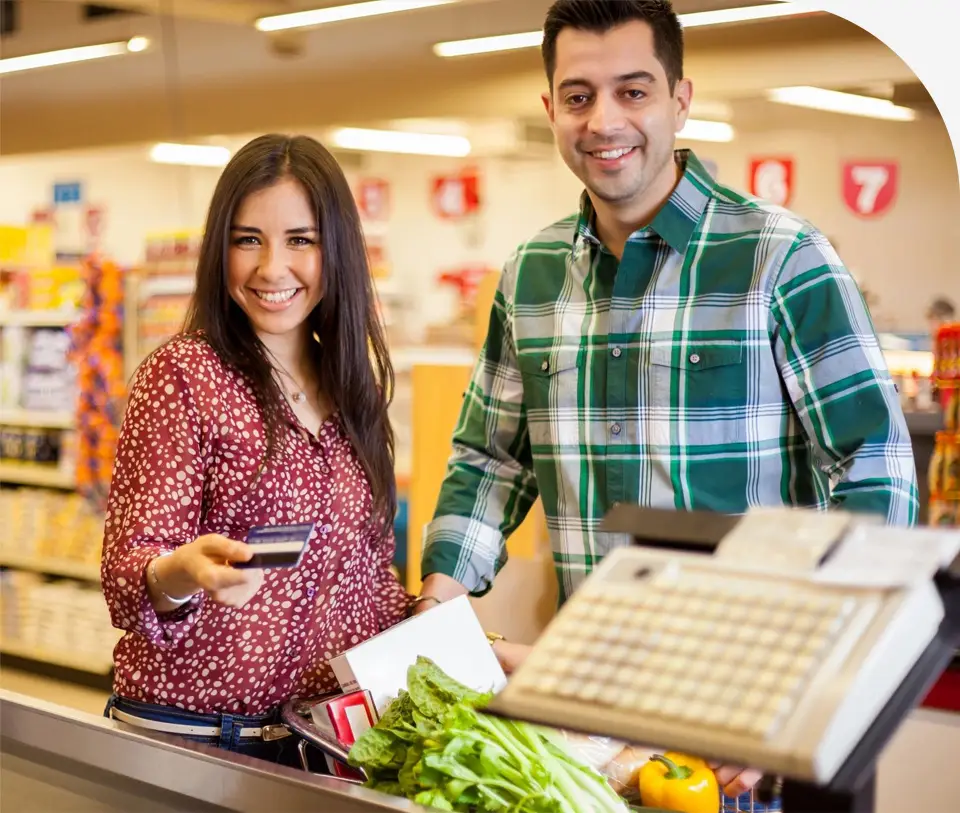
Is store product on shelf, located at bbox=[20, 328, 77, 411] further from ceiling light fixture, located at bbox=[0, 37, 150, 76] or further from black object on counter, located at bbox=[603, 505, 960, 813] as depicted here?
black object on counter, located at bbox=[603, 505, 960, 813]

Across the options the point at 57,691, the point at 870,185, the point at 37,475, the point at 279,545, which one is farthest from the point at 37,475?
the point at 870,185

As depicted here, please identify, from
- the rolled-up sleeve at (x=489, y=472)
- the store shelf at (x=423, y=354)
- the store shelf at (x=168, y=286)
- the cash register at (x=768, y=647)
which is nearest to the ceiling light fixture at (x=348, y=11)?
the store shelf at (x=168, y=286)

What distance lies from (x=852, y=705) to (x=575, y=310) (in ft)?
4.43

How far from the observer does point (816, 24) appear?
6.70 metres

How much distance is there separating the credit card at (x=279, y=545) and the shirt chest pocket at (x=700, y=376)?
40.3 inches

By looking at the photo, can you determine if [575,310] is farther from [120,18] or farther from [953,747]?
[120,18]

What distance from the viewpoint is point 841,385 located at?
188cm

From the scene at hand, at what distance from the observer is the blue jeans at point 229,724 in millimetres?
1786

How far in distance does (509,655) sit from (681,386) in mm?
554

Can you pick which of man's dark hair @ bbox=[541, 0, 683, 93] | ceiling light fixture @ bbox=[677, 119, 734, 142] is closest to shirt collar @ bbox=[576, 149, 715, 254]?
man's dark hair @ bbox=[541, 0, 683, 93]

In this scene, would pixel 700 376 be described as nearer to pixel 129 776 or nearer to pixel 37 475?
pixel 129 776

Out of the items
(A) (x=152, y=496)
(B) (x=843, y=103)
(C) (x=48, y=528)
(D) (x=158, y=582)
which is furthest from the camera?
(B) (x=843, y=103)

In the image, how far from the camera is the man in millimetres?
1900

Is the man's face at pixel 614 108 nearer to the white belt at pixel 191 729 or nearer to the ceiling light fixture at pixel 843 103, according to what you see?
the white belt at pixel 191 729
